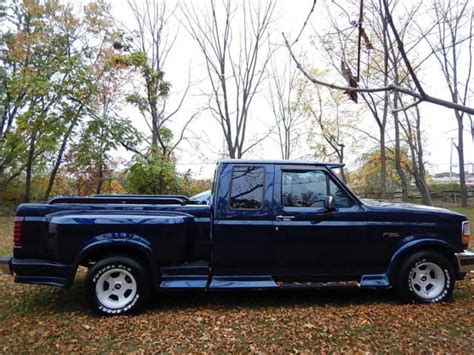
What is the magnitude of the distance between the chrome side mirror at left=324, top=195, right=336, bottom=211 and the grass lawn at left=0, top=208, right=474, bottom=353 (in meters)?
1.29

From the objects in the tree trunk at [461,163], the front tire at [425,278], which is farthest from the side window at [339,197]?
the tree trunk at [461,163]

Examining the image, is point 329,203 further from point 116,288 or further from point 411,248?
point 116,288

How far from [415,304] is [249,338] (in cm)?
240

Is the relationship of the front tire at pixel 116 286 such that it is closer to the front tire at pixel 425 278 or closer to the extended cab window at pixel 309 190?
the extended cab window at pixel 309 190

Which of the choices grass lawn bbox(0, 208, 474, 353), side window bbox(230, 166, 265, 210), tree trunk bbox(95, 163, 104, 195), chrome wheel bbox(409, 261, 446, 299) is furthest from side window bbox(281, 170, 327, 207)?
tree trunk bbox(95, 163, 104, 195)

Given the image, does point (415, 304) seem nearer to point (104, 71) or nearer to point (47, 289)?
point (47, 289)

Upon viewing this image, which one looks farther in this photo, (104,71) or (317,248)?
(104,71)

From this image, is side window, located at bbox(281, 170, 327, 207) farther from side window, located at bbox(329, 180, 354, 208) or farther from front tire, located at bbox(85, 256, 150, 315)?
front tire, located at bbox(85, 256, 150, 315)

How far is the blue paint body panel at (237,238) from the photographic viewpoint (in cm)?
432

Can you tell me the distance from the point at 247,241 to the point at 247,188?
706 mm

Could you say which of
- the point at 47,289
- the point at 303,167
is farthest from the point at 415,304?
the point at 47,289

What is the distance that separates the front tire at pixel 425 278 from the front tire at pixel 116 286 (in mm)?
3332

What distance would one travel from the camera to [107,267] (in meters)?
4.34

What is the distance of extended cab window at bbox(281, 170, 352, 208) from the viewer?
4.80 m
